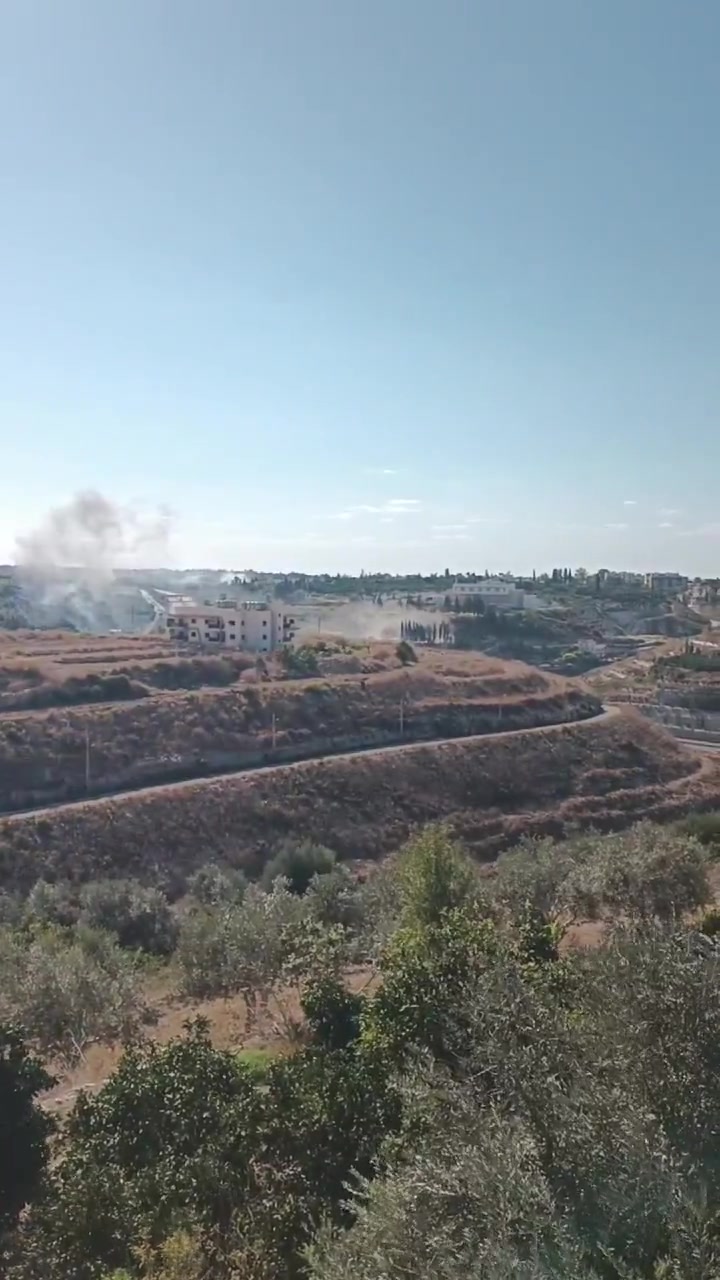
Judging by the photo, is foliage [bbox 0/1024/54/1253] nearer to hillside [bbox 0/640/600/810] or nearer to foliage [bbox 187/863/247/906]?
foliage [bbox 187/863/247/906]

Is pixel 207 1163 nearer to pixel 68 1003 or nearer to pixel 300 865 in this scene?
pixel 68 1003

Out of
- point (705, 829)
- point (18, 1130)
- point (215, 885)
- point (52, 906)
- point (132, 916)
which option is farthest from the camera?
point (215, 885)

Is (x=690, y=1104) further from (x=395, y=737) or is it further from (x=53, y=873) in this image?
(x=395, y=737)

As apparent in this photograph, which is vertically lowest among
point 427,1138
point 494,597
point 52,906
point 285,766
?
point 52,906

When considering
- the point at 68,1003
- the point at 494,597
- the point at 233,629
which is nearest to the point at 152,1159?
the point at 68,1003

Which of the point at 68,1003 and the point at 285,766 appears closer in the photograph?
the point at 68,1003

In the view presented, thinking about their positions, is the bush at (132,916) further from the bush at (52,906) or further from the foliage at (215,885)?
the foliage at (215,885)

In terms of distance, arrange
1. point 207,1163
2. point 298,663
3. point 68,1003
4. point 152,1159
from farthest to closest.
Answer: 1. point 298,663
2. point 68,1003
3. point 152,1159
4. point 207,1163

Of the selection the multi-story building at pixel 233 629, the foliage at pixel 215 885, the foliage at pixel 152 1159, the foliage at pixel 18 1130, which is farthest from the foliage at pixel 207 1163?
the multi-story building at pixel 233 629
